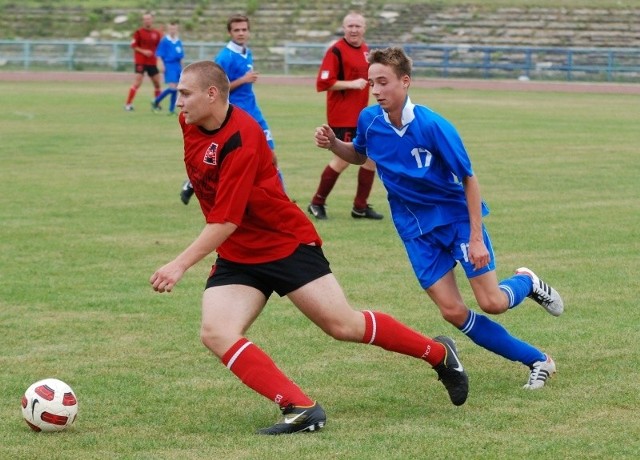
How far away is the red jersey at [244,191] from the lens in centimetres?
513

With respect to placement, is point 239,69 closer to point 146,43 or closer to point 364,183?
point 364,183

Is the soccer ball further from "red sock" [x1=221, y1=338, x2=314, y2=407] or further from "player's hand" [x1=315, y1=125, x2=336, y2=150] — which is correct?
"player's hand" [x1=315, y1=125, x2=336, y2=150]

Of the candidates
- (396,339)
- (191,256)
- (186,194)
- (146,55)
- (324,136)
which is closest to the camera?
(191,256)

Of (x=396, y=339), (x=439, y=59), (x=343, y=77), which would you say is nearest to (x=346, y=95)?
(x=343, y=77)

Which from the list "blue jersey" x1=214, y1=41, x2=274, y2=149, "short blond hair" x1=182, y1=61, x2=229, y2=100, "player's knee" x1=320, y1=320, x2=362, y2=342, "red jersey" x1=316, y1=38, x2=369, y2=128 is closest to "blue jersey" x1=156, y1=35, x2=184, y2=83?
"blue jersey" x1=214, y1=41, x2=274, y2=149

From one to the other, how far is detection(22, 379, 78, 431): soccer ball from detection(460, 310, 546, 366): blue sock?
2.01m

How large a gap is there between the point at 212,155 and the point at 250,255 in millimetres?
498

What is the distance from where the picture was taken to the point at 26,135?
65.4 ft

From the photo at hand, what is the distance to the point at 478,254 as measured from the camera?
559cm

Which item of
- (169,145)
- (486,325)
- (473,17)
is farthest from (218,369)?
(473,17)

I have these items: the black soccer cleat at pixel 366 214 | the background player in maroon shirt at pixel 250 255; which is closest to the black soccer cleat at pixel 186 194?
the black soccer cleat at pixel 366 214

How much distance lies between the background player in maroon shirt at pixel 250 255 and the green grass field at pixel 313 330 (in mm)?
280

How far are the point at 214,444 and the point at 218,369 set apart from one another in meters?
1.37

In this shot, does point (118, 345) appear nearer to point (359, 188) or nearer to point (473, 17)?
point (359, 188)
